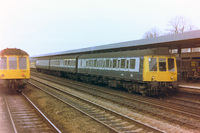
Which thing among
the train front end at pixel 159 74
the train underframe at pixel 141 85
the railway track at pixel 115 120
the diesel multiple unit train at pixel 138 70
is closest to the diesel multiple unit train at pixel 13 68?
the railway track at pixel 115 120

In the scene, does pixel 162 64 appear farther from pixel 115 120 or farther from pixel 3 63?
pixel 3 63

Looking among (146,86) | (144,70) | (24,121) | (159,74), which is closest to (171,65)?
(159,74)

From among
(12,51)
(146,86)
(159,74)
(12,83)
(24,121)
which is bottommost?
(24,121)

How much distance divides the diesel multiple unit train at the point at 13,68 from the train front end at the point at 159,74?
8.37m

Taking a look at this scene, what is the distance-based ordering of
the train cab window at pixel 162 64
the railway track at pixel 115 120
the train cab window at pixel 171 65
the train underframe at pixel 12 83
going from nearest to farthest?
1. the railway track at pixel 115 120
2. the train cab window at pixel 162 64
3. the train cab window at pixel 171 65
4. the train underframe at pixel 12 83

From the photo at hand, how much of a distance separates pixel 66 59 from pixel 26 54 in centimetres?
1349

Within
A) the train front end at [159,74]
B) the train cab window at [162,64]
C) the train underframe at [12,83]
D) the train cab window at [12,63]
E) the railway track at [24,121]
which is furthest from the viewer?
the train cab window at [12,63]

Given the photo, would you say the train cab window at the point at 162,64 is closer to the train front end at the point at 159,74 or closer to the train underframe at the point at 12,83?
the train front end at the point at 159,74

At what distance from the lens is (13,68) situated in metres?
13.7

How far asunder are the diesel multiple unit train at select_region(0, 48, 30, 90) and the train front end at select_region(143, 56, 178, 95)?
8373mm

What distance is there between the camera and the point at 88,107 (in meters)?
10.4

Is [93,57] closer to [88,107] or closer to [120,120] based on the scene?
[88,107]

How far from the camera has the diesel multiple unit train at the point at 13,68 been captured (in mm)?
13523

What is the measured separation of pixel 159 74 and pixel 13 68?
9878 mm
